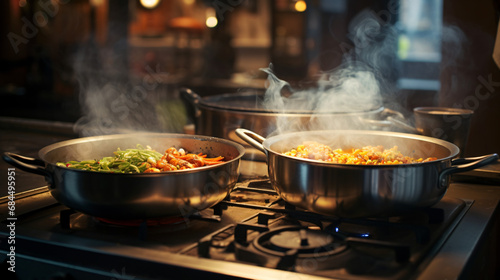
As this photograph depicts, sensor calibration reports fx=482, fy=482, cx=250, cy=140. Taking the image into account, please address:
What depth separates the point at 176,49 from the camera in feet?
27.8

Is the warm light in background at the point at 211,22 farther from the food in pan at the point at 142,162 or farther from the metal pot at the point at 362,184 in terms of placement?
the metal pot at the point at 362,184

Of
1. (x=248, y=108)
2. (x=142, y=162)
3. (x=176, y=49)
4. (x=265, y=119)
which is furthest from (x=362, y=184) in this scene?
(x=176, y=49)

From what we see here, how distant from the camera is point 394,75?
4.20 meters

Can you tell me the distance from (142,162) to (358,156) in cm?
63

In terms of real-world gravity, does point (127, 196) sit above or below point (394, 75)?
below

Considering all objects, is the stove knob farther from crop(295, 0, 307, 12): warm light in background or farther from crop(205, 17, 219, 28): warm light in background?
crop(295, 0, 307, 12): warm light in background

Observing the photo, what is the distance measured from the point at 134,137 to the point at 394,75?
10.3 ft

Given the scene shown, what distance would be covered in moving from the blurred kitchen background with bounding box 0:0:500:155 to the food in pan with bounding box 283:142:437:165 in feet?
7.24

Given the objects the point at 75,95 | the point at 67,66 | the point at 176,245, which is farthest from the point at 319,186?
the point at 67,66

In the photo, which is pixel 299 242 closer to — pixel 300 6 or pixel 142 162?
pixel 142 162

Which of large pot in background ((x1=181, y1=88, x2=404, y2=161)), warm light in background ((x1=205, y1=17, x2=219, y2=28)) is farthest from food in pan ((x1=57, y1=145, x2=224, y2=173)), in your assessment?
warm light in background ((x1=205, y1=17, x2=219, y2=28))

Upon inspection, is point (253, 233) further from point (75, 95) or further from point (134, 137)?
point (75, 95)

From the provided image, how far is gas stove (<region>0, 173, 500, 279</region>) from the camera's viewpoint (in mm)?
988

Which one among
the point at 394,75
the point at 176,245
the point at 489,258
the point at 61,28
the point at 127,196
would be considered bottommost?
the point at 489,258
